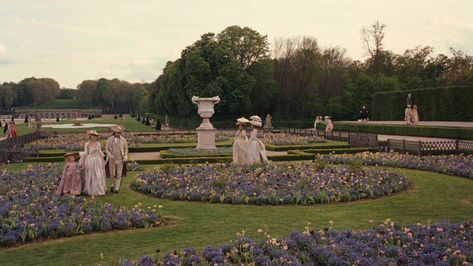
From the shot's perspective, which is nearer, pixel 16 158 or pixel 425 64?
pixel 16 158

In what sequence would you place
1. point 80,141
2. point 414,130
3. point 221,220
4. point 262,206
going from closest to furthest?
point 221,220, point 262,206, point 80,141, point 414,130

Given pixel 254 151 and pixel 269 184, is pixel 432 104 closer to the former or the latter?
pixel 254 151

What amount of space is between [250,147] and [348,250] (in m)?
8.89

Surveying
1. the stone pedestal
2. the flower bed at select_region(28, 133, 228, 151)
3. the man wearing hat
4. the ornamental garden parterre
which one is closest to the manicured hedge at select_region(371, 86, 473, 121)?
the flower bed at select_region(28, 133, 228, 151)

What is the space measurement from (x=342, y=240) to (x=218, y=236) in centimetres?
217

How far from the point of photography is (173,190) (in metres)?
12.2

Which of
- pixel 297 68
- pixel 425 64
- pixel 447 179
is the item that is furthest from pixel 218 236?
pixel 425 64

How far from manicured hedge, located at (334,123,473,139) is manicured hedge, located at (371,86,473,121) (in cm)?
682

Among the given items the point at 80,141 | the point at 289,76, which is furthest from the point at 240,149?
the point at 289,76

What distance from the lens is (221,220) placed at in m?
9.66

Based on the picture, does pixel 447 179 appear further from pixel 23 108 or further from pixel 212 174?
pixel 23 108

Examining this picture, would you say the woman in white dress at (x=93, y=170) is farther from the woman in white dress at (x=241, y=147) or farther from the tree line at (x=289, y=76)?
the tree line at (x=289, y=76)

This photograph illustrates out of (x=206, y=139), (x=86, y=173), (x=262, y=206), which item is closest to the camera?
(x=262, y=206)

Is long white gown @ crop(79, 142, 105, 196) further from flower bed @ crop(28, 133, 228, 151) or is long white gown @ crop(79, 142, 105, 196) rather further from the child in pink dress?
flower bed @ crop(28, 133, 228, 151)
